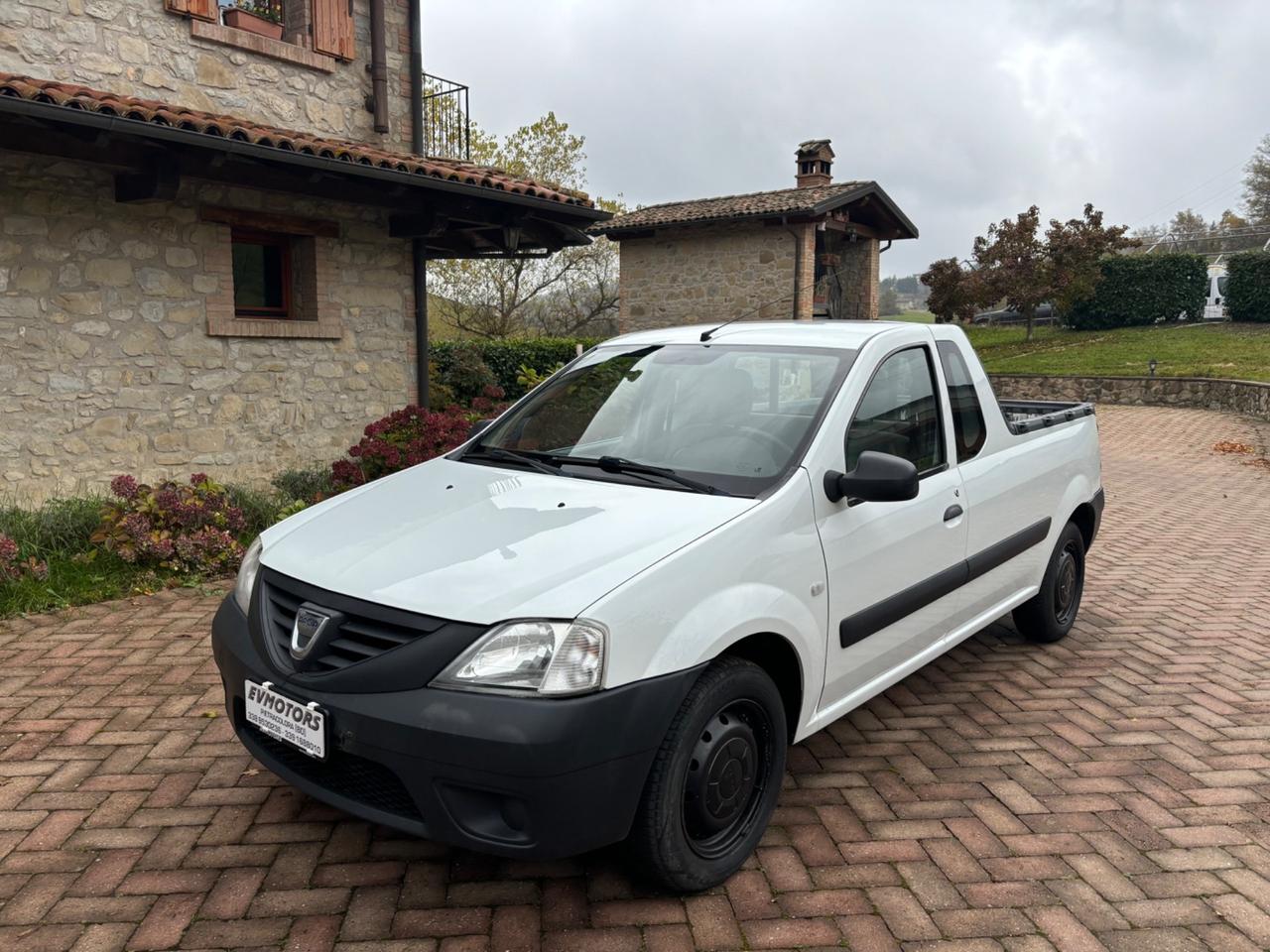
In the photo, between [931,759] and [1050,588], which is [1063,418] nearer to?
[1050,588]

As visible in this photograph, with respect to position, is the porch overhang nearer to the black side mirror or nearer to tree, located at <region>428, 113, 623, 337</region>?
the black side mirror

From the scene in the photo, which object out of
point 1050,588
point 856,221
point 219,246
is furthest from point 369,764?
point 856,221

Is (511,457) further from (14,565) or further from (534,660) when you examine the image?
(14,565)

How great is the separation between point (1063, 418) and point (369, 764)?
4.16m

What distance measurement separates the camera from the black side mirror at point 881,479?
3039mm

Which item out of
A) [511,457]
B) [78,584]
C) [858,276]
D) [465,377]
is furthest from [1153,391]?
[78,584]

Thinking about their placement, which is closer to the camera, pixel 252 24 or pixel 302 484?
pixel 302 484

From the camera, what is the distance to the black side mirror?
3.04 metres

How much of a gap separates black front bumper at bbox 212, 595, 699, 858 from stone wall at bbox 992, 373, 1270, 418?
1762cm

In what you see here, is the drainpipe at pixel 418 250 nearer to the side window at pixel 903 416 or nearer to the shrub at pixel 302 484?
the shrub at pixel 302 484

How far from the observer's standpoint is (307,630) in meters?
2.68

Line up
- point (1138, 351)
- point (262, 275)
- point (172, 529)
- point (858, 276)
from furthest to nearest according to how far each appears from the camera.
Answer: point (1138, 351) < point (858, 276) < point (262, 275) < point (172, 529)

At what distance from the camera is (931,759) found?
12.4ft

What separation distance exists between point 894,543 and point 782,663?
715mm
